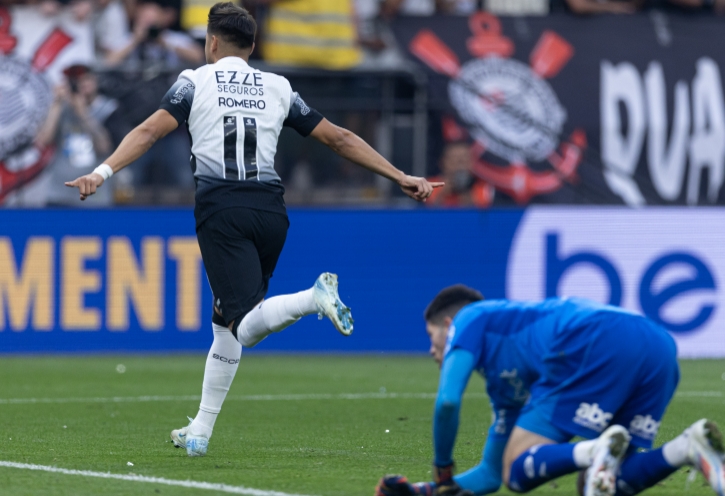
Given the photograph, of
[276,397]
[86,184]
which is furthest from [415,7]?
[86,184]

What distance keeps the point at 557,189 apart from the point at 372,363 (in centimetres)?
385

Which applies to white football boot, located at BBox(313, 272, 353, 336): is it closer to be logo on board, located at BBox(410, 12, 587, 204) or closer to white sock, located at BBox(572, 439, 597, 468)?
white sock, located at BBox(572, 439, 597, 468)

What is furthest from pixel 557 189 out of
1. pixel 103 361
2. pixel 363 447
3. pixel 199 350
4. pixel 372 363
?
pixel 363 447

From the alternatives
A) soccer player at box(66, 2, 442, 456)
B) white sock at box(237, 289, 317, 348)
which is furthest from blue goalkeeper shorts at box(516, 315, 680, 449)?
soccer player at box(66, 2, 442, 456)

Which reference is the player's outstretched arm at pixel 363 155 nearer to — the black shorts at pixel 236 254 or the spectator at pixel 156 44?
the black shorts at pixel 236 254

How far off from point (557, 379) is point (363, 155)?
2.08m

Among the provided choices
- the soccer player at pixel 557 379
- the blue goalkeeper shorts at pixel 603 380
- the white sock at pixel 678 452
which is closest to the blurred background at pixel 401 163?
the soccer player at pixel 557 379

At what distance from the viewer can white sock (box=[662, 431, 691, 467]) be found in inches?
182

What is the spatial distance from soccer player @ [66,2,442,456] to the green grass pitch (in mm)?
629

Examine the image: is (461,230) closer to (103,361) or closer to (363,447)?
(103,361)

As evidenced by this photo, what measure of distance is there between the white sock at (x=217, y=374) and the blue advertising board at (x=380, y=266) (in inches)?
265

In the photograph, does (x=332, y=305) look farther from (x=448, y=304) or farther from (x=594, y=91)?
(x=594, y=91)

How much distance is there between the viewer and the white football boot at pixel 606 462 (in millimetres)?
4449

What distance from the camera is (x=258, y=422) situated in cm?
836
